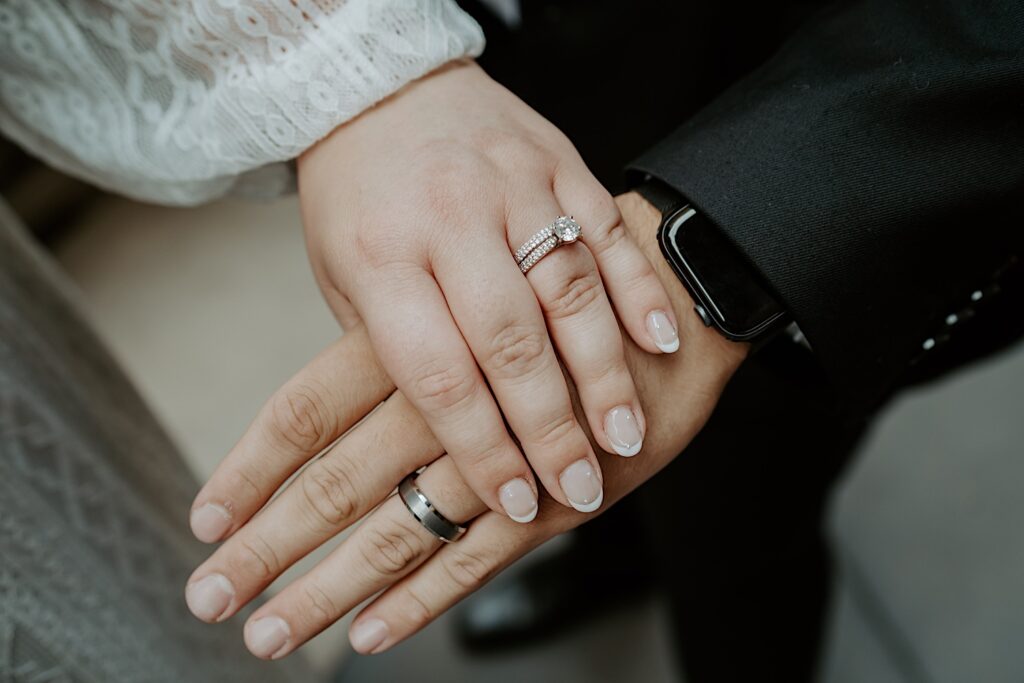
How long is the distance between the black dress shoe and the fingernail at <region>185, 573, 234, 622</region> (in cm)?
85

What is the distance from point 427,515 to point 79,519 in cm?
30

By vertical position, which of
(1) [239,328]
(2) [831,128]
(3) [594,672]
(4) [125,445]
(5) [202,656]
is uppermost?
(2) [831,128]

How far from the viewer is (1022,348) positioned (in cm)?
133

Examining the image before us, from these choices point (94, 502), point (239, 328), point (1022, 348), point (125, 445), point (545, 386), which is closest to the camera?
point (545, 386)

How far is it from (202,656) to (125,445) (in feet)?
0.73

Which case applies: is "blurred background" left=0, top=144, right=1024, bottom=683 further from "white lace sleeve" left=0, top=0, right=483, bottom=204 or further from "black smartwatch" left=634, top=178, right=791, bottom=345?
"black smartwatch" left=634, top=178, right=791, bottom=345

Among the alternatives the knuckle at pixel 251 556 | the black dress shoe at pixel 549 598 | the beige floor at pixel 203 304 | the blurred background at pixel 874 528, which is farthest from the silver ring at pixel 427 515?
the beige floor at pixel 203 304

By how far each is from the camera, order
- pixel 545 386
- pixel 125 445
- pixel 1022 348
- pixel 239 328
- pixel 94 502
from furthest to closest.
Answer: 1. pixel 239 328
2. pixel 1022 348
3. pixel 125 445
4. pixel 94 502
5. pixel 545 386

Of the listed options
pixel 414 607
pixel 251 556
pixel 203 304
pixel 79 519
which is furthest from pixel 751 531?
pixel 203 304

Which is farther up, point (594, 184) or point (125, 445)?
point (594, 184)

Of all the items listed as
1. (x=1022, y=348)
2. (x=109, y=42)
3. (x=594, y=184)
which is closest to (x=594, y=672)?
(x=1022, y=348)

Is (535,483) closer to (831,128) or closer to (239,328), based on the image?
(831,128)

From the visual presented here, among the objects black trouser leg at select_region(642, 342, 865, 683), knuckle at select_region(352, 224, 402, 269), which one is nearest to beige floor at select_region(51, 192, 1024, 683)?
black trouser leg at select_region(642, 342, 865, 683)

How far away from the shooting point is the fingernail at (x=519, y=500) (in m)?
0.57
